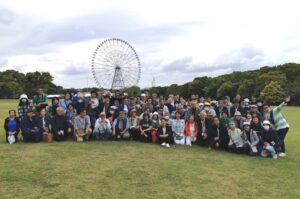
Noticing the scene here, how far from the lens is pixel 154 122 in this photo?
15.7 metres

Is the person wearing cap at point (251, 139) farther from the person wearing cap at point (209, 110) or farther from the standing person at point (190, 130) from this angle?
the standing person at point (190, 130)

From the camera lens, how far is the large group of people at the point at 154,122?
14125 millimetres

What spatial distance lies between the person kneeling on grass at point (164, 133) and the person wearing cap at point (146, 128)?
1.66ft

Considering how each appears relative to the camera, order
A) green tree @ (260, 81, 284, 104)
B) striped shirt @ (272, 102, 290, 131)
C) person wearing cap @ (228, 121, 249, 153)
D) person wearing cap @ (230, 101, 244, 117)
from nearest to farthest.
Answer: person wearing cap @ (228, 121, 249, 153)
striped shirt @ (272, 102, 290, 131)
person wearing cap @ (230, 101, 244, 117)
green tree @ (260, 81, 284, 104)

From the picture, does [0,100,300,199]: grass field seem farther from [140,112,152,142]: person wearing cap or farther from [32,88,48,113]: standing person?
[32,88,48,113]: standing person

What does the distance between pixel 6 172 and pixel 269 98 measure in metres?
66.9

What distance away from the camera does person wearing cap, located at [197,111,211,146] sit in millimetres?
15180

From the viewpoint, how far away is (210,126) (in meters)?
15.1

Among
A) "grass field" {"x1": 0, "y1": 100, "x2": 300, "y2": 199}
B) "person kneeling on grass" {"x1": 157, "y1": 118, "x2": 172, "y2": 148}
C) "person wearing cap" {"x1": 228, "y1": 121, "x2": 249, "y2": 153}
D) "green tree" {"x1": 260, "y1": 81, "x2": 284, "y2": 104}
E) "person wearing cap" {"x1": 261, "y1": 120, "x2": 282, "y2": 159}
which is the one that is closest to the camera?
"grass field" {"x1": 0, "y1": 100, "x2": 300, "y2": 199}

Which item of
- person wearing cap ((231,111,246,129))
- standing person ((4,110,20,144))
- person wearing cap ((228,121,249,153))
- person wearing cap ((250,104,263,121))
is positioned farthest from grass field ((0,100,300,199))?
person wearing cap ((250,104,263,121))

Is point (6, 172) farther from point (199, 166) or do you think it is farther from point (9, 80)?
point (9, 80)

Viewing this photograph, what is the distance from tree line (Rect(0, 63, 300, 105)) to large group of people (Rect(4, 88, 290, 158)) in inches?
2218

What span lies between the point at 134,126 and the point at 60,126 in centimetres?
294

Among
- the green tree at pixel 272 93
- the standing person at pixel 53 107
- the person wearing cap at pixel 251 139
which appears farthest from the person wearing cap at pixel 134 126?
the green tree at pixel 272 93
